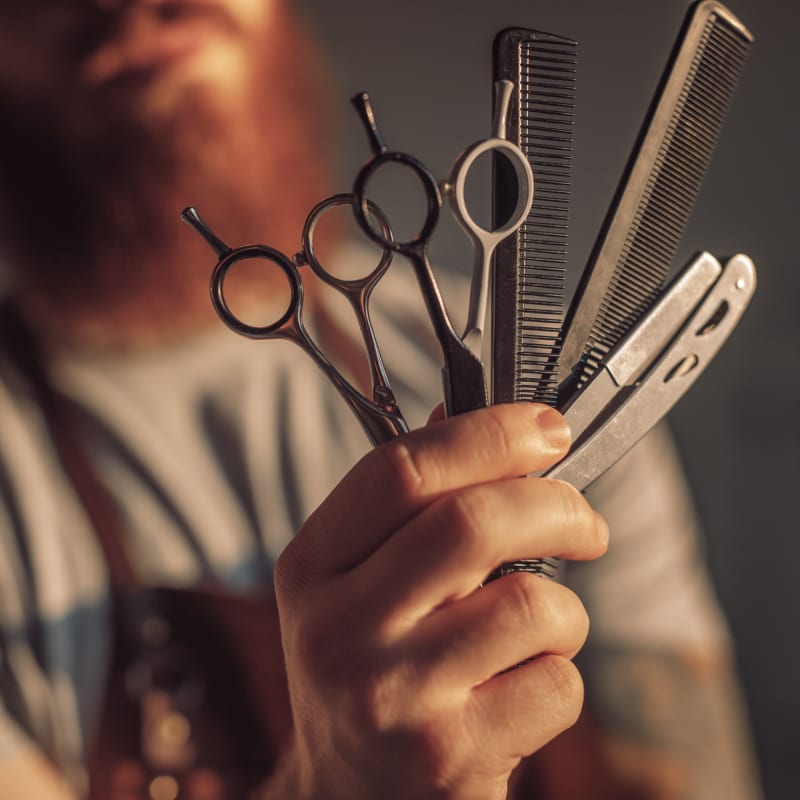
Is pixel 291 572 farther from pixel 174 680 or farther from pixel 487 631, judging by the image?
pixel 174 680

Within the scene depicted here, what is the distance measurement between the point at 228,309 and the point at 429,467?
5.0 inches

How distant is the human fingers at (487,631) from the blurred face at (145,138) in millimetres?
608

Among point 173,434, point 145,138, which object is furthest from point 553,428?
point 145,138

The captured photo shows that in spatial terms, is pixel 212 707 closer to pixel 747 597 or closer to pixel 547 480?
pixel 547 480

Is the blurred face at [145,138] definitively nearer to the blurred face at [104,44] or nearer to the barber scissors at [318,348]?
the blurred face at [104,44]

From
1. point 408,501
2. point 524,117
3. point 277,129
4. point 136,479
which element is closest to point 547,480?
point 408,501

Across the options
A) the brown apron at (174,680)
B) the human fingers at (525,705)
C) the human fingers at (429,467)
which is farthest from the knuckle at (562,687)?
the brown apron at (174,680)

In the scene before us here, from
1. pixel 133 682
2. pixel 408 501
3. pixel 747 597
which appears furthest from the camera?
pixel 747 597

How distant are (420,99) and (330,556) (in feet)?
2.13

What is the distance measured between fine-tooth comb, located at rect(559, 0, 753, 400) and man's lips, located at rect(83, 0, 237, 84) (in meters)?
0.58

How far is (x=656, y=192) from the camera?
46 cm

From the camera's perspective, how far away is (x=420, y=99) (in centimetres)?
88

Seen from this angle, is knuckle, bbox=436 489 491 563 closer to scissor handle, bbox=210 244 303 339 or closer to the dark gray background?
scissor handle, bbox=210 244 303 339

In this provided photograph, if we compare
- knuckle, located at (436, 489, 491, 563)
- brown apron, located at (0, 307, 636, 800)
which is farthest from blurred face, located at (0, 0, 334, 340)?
knuckle, located at (436, 489, 491, 563)
